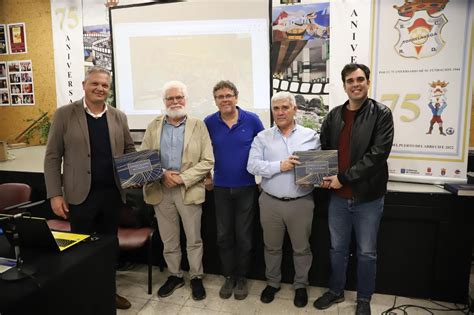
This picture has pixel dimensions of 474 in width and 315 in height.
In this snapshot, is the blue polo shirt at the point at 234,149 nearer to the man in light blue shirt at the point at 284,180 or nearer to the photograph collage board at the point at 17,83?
the man in light blue shirt at the point at 284,180

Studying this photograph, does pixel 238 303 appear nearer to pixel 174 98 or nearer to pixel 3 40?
pixel 174 98

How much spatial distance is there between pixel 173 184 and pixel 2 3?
372 cm

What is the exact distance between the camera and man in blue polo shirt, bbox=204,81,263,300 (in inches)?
97.1

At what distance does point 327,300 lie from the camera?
2500 mm

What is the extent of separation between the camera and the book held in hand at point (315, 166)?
7.20 ft

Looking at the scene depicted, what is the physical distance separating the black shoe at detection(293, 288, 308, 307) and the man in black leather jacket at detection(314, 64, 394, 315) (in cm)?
32

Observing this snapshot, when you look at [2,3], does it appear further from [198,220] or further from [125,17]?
[198,220]

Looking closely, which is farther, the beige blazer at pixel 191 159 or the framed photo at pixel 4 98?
the framed photo at pixel 4 98

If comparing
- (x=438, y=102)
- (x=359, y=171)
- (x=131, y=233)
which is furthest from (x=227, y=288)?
(x=438, y=102)

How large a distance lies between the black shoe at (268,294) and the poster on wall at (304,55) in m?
1.41

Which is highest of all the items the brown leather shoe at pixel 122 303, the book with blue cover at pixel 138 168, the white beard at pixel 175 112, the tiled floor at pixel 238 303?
the white beard at pixel 175 112

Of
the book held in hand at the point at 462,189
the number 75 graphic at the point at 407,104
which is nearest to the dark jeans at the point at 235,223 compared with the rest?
the number 75 graphic at the point at 407,104

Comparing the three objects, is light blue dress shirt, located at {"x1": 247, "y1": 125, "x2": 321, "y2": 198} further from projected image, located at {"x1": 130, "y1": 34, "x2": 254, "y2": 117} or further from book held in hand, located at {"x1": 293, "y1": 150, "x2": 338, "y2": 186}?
projected image, located at {"x1": 130, "y1": 34, "x2": 254, "y2": 117}

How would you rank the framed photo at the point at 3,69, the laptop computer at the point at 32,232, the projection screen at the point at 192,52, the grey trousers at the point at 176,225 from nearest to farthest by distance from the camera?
1. the laptop computer at the point at 32,232
2. the grey trousers at the point at 176,225
3. the projection screen at the point at 192,52
4. the framed photo at the point at 3,69
